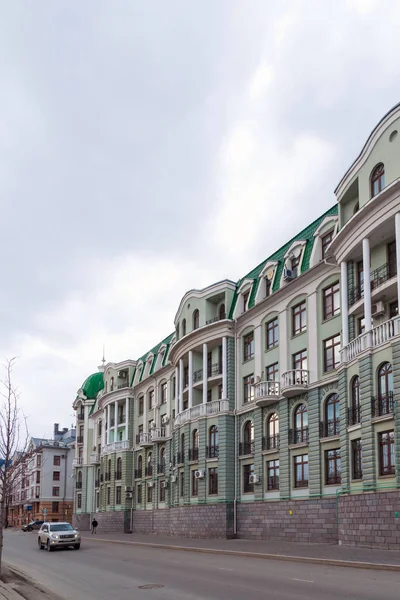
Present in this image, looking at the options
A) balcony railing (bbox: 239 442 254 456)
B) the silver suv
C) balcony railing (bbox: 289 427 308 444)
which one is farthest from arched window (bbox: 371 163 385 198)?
the silver suv

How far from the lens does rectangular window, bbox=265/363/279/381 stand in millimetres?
37469

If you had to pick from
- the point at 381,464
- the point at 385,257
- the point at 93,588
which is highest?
the point at 385,257

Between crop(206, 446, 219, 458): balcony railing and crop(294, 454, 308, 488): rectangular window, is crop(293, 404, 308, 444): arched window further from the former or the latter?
crop(206, 446, 219, 458): balcony railing

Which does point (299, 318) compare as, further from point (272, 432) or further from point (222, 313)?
point (222, 313)

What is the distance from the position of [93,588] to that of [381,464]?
1395cm

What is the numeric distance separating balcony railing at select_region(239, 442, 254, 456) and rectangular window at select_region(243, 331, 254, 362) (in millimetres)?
5040

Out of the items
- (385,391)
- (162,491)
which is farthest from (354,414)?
(162,491)

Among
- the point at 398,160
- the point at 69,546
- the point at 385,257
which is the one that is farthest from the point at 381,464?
the point at 69,546

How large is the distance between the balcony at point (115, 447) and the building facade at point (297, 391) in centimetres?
481

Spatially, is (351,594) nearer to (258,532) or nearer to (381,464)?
(381,464)

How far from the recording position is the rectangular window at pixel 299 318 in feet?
116

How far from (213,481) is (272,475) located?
5.67 m

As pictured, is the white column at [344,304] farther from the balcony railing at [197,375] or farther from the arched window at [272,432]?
the balcony railing at [197,375]

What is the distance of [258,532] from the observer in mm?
36312
